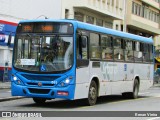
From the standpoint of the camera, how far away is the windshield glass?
50.5ft

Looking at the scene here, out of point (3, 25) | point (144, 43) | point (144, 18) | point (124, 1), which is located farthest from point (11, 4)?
point (144, 18)

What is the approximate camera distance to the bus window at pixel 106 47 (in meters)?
17.9

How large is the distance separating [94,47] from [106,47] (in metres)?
1.16

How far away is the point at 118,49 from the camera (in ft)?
63.4

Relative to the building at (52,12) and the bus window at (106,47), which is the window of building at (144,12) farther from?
the bus window at (106,47)

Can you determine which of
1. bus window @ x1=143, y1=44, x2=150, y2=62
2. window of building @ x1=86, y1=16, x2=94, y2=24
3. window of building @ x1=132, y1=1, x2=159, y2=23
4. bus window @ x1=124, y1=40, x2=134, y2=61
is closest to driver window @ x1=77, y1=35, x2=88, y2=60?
bus window @ x1=124, y1=40, x2=134, y2=61

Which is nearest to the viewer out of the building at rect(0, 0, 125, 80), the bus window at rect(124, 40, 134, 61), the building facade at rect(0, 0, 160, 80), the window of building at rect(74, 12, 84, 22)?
the bus window at rect(124, 40, 134, 61)

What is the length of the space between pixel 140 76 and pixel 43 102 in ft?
22.0

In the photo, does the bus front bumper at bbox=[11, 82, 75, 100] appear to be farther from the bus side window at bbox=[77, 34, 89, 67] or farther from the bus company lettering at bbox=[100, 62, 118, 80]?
the bus company lettering at bbox=[100, 62, 118, 80]

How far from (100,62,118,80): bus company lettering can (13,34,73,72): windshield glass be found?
257 cm

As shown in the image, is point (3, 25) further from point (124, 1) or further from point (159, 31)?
point (159, 31)

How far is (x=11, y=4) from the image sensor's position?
33.1 m

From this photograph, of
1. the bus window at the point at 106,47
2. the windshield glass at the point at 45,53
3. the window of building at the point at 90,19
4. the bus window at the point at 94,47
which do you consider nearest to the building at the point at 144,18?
the window of building at the point at 90,19

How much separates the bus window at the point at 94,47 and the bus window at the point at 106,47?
40cm
